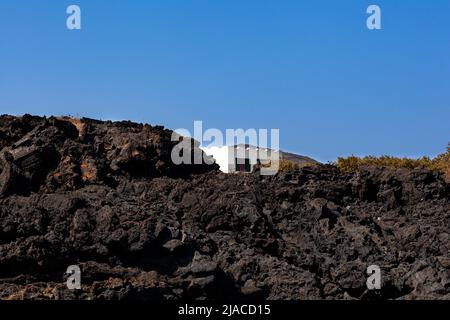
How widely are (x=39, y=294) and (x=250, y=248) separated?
15.6 feet

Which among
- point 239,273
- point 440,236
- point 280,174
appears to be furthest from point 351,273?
point 280,174

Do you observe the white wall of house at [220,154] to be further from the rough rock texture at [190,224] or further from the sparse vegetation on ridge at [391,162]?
the rough rock texture at [190,224]

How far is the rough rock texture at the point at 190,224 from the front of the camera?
1374cm

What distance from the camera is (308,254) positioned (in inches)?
648

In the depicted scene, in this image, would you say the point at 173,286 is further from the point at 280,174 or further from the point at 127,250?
the point at 280,174

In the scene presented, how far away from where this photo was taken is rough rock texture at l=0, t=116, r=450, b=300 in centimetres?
1374
